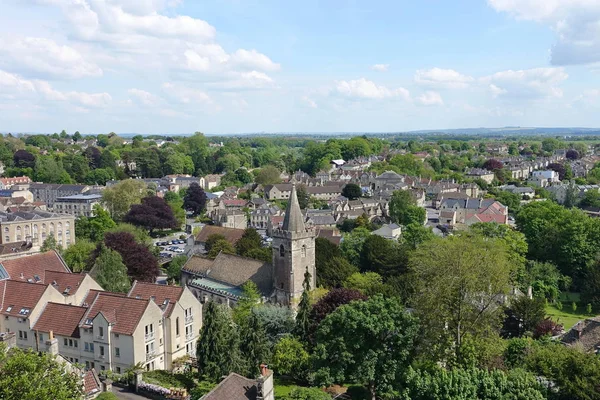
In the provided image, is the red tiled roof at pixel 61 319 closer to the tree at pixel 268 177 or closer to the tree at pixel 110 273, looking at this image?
the tree at pixel 110 273

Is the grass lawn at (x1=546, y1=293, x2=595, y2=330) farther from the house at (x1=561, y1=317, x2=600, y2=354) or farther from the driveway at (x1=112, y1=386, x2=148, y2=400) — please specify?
the driveway at (x1=112, y1=386, x2=148, y2=400)

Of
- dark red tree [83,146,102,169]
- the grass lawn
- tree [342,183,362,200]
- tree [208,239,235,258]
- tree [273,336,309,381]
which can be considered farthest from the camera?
dark red tree [83,146,102,169]

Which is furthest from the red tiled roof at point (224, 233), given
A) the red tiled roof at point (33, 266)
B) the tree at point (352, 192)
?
the tree at point (352, 192)

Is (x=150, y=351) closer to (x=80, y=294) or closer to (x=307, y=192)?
(x=80, y=294)

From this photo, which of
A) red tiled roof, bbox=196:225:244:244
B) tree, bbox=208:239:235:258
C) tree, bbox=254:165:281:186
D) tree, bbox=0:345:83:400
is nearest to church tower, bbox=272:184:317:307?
tree, bbox=208:239:235:258

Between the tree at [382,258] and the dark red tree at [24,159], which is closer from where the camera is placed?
the tree at [382,258]

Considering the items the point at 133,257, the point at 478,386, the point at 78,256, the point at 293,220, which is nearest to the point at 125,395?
the point at 478,386
